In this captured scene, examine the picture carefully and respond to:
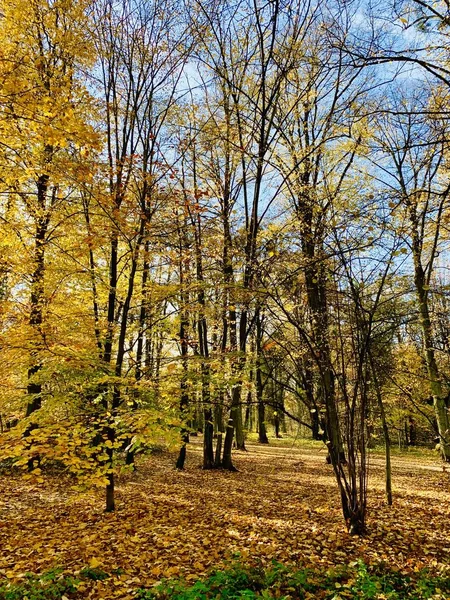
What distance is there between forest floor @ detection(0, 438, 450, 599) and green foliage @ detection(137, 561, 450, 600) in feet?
1.00

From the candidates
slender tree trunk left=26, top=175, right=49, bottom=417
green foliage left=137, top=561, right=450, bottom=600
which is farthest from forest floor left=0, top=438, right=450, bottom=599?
slender tree trunk left=26, top=175, right=49, bottom=417

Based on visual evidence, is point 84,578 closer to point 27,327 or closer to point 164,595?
point 164,595

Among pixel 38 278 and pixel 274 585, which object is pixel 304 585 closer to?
pixel 274 585

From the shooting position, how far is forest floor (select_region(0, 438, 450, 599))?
4.20m

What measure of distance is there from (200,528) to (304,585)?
2600 mm

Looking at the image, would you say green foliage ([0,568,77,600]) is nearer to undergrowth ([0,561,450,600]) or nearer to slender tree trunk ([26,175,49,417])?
undergrowth ([0,561,450,600])

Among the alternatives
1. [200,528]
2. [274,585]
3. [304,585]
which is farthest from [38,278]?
[304,585]

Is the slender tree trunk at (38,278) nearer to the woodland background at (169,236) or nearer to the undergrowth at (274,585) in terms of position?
the woodland background at (169,236)

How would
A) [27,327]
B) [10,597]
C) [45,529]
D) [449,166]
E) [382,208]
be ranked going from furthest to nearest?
[449,166] < [27,327] < [45,529] < [382,208] < [10,597]

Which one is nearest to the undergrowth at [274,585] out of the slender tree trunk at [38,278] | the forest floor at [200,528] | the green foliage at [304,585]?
the green foliage at [304,585]

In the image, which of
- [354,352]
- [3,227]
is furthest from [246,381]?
[3,227]

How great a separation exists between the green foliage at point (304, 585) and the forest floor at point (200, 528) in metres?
0.30

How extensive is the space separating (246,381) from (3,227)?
5575mm

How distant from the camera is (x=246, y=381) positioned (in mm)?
6746
